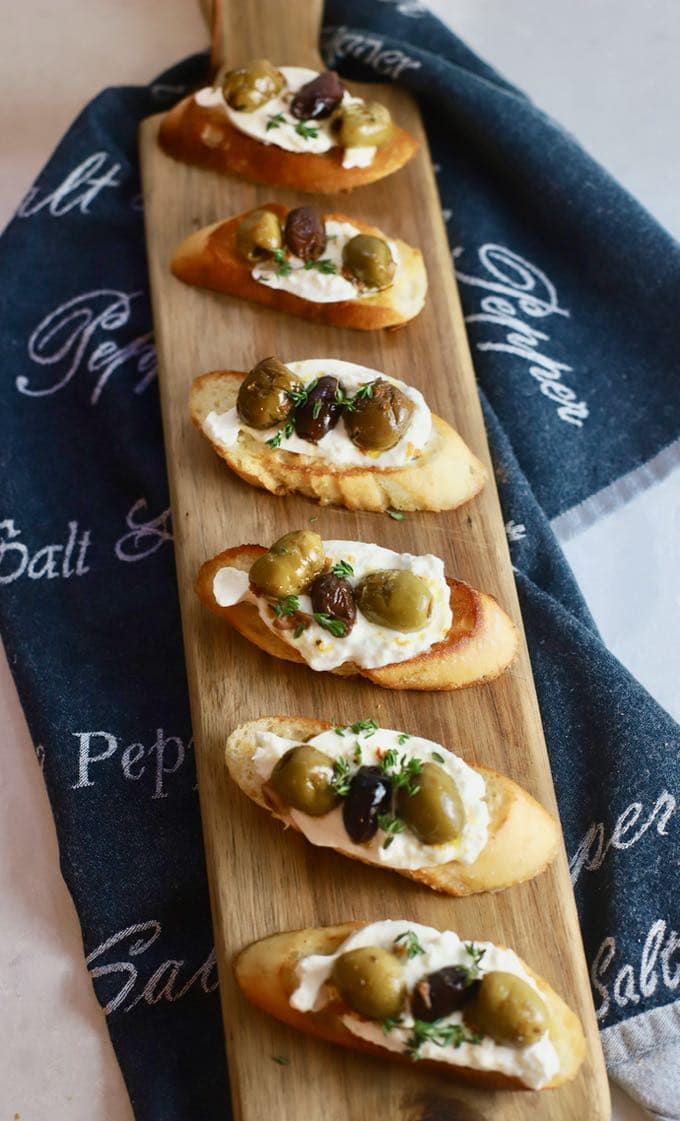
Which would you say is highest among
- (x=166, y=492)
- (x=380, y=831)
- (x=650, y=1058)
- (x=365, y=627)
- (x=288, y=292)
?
(x=288, y=292)

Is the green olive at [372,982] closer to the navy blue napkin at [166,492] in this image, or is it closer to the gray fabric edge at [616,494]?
the navy blue napkin at [166,492]

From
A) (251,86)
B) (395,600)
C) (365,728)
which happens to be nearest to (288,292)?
(251,86)

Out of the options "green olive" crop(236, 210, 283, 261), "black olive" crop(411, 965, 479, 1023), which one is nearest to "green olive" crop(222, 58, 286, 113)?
"green olive" crop(236, 210, 283, 261)

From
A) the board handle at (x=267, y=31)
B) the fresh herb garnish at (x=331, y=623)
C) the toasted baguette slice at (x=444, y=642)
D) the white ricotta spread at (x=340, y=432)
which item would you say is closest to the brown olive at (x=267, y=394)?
the white ricotta spread at (x=340, y=432)

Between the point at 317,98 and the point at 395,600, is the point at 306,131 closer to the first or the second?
the point at 317,98

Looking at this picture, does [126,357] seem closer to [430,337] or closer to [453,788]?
[430,337]

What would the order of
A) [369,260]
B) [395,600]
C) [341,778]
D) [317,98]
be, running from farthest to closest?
[317,98]
[369,260]
[395,600]
[341,778]
